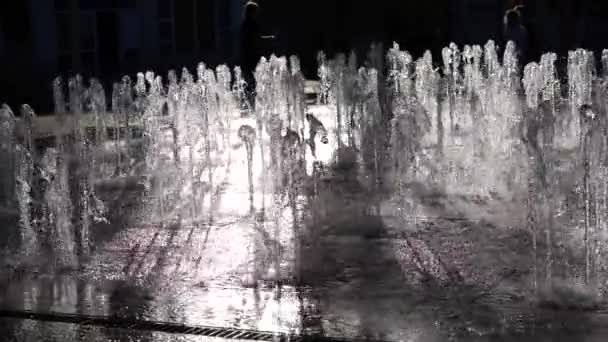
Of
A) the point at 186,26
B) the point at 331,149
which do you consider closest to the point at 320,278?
the point at 331,149

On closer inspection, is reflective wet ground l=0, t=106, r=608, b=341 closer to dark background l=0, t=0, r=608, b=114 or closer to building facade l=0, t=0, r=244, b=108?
dark background l=0, t=0, r=608, b=114

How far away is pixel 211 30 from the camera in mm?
24172

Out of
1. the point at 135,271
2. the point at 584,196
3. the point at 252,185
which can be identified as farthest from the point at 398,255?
the point at 252,185

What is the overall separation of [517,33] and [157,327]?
39.0ft

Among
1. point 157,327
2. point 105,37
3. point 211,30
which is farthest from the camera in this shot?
point 211,30

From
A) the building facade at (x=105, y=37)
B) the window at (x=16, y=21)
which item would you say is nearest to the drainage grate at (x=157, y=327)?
the building facade at (x=105, y=37)

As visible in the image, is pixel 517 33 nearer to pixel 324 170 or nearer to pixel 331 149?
pixel 331 149

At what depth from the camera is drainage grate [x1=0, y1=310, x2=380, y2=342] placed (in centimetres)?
466

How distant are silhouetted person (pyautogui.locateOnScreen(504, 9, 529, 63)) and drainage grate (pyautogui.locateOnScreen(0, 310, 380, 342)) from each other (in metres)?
11.8

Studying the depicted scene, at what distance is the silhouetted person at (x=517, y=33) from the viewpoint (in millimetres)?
15656

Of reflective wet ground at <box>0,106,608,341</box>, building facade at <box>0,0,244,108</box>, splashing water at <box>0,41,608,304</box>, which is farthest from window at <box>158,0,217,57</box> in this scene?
reflective wet ground at <box>0,106,608,341</box>

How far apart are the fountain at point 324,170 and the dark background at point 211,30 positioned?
14.1 ft

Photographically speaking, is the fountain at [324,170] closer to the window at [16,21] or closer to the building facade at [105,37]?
the building facade at [105,37]

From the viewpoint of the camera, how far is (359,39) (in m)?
27.7
